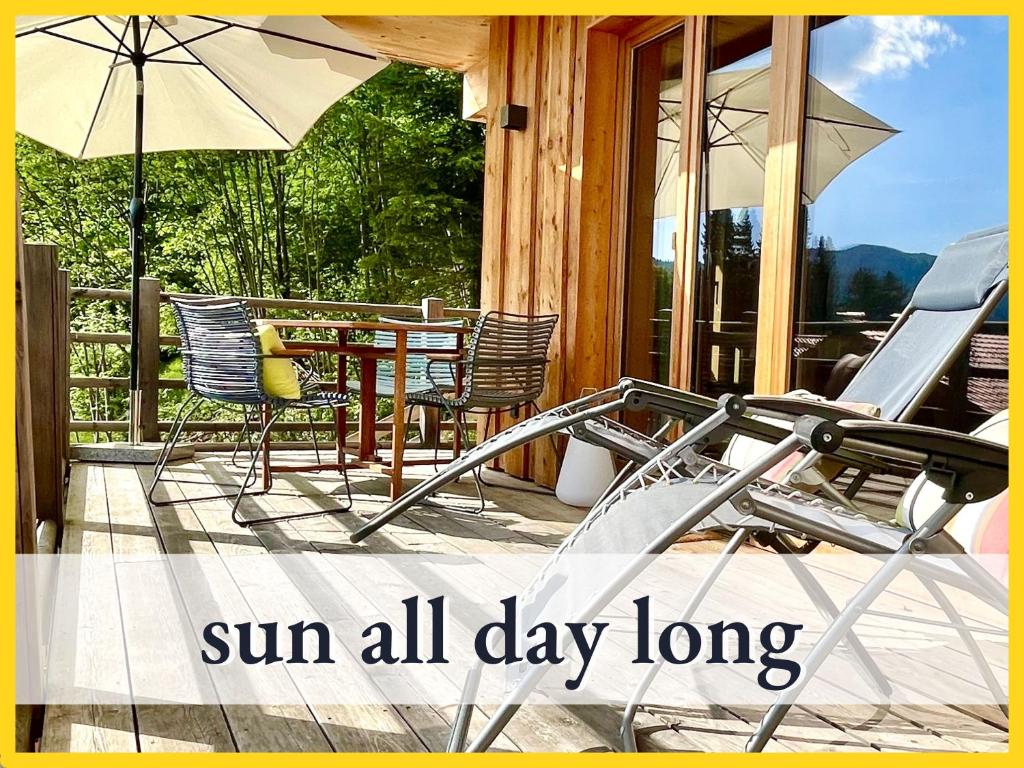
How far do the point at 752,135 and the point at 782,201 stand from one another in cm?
41

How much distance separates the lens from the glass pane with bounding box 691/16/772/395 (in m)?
3.72

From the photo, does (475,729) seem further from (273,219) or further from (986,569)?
(273,219)

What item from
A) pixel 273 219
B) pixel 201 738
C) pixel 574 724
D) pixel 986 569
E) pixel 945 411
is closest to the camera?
pixel 986 569

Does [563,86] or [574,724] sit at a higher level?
[563,86]

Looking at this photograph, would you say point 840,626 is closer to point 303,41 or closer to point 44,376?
point 44,376

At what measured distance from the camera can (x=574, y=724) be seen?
1.88m

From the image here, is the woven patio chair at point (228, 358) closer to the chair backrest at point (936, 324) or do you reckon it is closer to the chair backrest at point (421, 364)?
the chair backrest at point (421, 364)

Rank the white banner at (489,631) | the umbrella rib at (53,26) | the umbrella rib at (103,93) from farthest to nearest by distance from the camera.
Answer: the umbrella rib at (103,93) → the umbrella rib at (53,26) → the white banner at (489,631)

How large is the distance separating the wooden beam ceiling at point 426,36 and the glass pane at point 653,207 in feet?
5.26

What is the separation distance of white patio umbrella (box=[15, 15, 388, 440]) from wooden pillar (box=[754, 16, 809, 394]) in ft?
6.94

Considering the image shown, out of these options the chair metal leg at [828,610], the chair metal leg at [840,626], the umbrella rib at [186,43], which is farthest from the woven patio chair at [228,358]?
the chair metal leg at [840,626]

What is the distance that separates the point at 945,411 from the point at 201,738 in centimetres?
237

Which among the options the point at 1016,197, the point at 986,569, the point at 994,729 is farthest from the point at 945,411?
the point at 986,569

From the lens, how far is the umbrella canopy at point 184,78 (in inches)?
186
